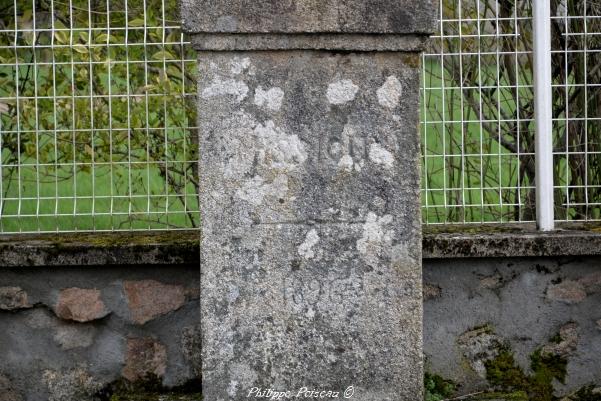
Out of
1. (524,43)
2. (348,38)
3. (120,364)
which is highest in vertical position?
(524,43)

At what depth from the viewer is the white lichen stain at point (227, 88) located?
3465 mm

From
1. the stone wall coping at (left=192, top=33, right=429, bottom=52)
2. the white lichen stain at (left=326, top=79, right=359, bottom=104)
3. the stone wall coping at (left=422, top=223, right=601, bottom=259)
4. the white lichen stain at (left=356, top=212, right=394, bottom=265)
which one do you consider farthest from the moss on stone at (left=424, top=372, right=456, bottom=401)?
the stone wall coping at (left=192, top=33, right=429, bottom=52)

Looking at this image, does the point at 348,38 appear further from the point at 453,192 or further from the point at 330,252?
the point at 453,192

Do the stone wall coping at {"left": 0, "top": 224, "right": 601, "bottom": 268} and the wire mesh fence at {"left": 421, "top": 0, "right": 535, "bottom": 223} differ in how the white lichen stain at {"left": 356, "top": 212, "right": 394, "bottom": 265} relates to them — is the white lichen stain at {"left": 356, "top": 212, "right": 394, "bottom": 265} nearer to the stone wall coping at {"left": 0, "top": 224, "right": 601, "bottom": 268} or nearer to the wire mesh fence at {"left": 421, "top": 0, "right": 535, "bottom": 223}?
the stone wall coping at {"left": 0, "top": 224, "right": 601, "bottom": 268}

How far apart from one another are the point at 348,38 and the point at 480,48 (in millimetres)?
1339

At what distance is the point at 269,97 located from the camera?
3475 millimetres

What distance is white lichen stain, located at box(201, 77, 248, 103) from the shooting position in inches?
136

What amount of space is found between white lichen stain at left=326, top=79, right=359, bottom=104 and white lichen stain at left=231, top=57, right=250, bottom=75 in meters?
0.29

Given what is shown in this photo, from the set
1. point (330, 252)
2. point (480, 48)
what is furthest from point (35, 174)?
point (480, 48)

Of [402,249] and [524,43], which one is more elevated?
[524,43]

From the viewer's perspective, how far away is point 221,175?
11.5 feet

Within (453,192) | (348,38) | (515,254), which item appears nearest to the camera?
(348,38)

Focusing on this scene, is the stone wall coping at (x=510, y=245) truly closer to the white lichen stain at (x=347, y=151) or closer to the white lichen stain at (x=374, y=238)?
the white lichen stain at (x=374, y=238)

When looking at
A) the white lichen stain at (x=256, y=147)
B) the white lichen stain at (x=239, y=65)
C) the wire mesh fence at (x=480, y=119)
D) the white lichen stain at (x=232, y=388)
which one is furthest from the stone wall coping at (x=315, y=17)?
the white lichen stain at (x=232, y=388)
